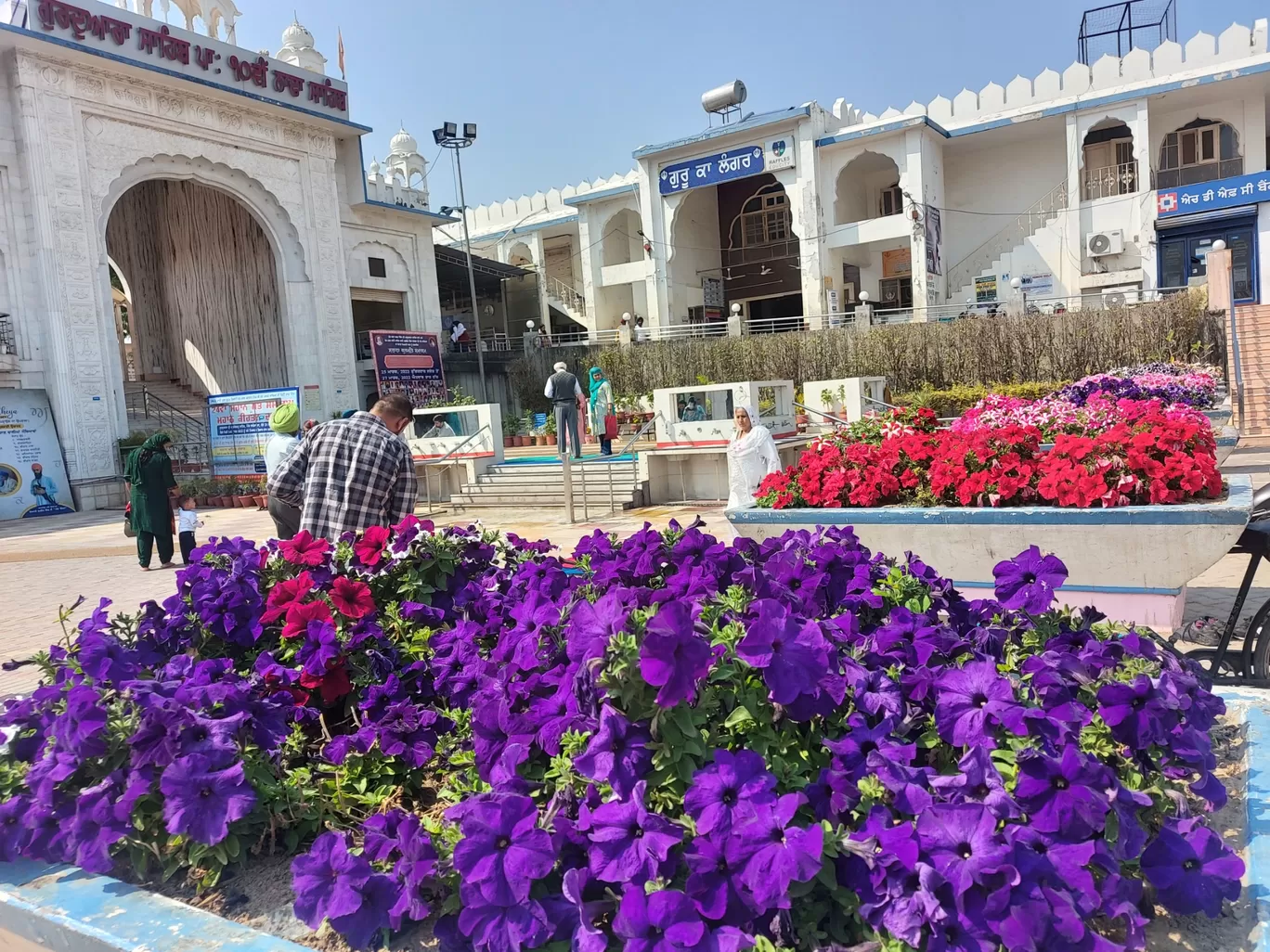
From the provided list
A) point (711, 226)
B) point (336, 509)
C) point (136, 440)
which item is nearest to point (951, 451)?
point (336, 509)

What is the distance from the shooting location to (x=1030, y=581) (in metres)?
1.98

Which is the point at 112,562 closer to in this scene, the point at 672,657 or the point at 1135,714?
the point at 672,657

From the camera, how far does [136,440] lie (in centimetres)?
1803

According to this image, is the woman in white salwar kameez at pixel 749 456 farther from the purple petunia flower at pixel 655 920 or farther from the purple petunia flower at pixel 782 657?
the purple petunia flower at pixel 655 920

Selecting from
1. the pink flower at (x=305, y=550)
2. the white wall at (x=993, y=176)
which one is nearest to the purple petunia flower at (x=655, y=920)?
the pink flower at (x=305, y=550)

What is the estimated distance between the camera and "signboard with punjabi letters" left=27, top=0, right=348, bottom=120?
56.0 feet

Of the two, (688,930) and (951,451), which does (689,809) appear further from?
(951,451)

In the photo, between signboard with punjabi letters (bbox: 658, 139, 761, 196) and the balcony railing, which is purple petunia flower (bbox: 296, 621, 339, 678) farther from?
the balcony railing

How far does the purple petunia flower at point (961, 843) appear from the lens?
47.6 inches

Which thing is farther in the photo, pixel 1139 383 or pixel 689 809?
pixel 1139 383

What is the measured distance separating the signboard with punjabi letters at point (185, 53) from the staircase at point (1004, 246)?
1896 centimetres

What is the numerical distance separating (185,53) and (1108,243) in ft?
79.0

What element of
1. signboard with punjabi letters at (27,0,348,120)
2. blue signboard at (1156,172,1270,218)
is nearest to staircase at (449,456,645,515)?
signboard with punjabi letters at (27,0,348,120)

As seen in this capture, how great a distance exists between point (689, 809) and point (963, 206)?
2911 centimetres
